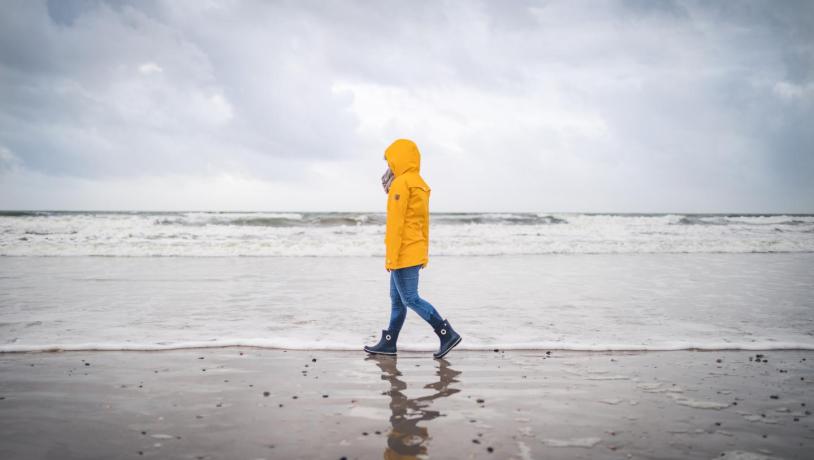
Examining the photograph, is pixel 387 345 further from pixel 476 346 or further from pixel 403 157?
pixel 403 157

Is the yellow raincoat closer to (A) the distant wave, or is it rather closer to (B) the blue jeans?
(B) the blue jeans

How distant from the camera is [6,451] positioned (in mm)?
2920

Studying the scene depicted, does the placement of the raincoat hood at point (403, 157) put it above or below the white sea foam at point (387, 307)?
above

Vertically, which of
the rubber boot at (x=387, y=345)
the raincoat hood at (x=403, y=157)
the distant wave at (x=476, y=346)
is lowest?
the distant wave at (x=476, y=346)

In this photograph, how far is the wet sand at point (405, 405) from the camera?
3.03 metres

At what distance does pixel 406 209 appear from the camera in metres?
4.88

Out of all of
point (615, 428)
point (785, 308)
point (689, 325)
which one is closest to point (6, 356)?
point (615, 428)

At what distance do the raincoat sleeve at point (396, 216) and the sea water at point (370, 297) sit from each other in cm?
124

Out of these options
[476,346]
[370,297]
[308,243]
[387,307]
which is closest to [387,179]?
[476,346]

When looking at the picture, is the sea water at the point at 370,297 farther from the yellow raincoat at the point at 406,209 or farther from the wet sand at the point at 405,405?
the yellow raincoat at the point at 406,209

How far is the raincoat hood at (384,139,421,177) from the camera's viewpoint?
16.4ft

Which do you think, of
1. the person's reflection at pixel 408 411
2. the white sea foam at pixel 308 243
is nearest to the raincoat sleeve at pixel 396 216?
the person's reflection at pixel 408 411

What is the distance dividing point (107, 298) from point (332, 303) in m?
3.62

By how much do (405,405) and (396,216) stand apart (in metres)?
1.74
